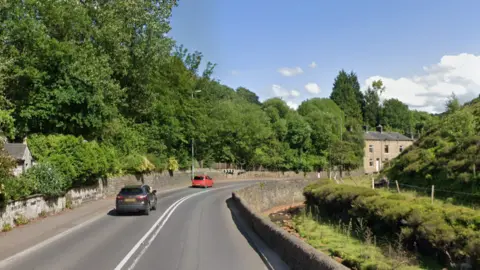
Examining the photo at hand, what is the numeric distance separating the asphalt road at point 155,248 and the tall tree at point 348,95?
110687mm

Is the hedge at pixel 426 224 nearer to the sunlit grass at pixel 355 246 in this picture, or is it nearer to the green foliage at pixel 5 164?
the sunlit grass at pixel 355 246

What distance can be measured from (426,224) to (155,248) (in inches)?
337

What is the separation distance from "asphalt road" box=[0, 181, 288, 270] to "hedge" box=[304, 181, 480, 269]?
5.18 metres

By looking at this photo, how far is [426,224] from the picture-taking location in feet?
48.9

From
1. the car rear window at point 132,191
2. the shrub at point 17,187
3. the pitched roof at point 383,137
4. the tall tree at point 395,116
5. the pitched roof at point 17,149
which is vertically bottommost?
the car rear window at point 132,191

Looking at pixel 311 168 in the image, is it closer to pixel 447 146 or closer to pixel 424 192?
pixel 447 146

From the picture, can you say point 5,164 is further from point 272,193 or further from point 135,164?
point 272,193

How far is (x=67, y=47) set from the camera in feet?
104

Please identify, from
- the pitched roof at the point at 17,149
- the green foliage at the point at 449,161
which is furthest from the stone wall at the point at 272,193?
the pitched roof at the point at 17,149

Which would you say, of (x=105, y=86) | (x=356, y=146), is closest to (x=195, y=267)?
(x=105, y=86)

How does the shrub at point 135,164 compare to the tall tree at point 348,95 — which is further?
the tall tree at point 348,95

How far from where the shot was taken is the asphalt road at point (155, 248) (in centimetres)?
1149

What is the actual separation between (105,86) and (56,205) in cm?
1480

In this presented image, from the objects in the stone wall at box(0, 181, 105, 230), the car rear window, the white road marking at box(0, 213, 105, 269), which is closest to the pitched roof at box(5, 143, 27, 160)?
the stone wall at box(0, 181, 105, 230)
